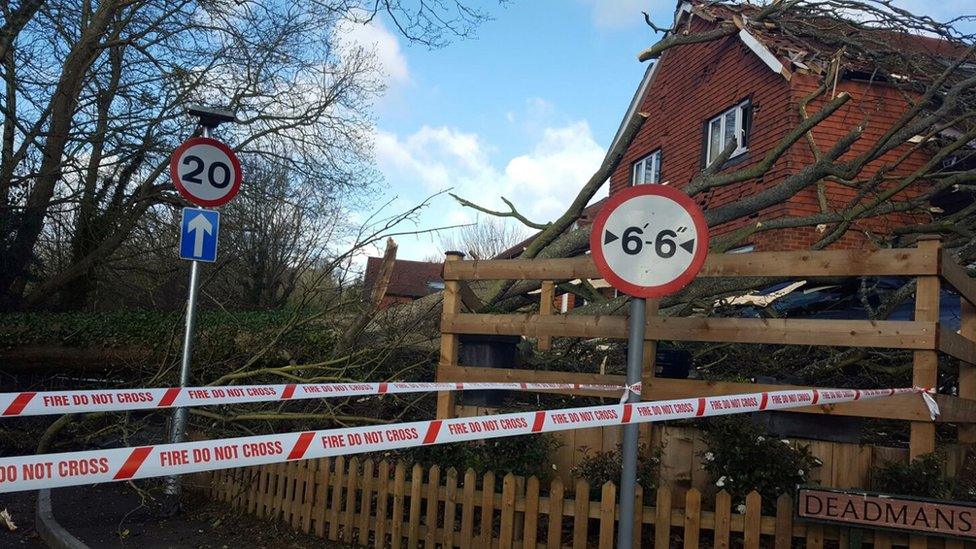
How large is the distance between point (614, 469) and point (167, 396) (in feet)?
9.45

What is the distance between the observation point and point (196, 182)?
639cm

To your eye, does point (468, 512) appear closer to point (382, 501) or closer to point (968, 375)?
point (382, 501)

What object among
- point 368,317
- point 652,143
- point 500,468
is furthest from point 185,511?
point 652,143

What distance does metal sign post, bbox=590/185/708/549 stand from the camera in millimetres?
3765

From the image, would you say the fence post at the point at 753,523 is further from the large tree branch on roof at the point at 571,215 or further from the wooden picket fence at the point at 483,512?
the large tree branch on roof at the point at 571,215

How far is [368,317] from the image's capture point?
748cm

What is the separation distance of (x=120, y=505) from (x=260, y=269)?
52.4 feet

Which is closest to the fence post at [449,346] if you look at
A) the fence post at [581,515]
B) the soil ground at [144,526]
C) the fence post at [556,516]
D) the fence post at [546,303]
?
the fence post at [546,303]

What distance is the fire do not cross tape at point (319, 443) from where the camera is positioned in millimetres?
2973

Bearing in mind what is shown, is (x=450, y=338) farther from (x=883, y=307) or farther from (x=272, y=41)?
(x=272, y=41)

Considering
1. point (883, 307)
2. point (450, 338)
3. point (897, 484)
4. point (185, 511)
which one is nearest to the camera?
point (897, 484)

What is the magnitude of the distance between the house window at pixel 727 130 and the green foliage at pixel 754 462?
36.7ft

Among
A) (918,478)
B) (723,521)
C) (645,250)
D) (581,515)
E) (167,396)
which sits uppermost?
(645,250)

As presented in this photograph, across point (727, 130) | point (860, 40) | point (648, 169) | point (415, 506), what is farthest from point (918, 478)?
point (648, 169)
